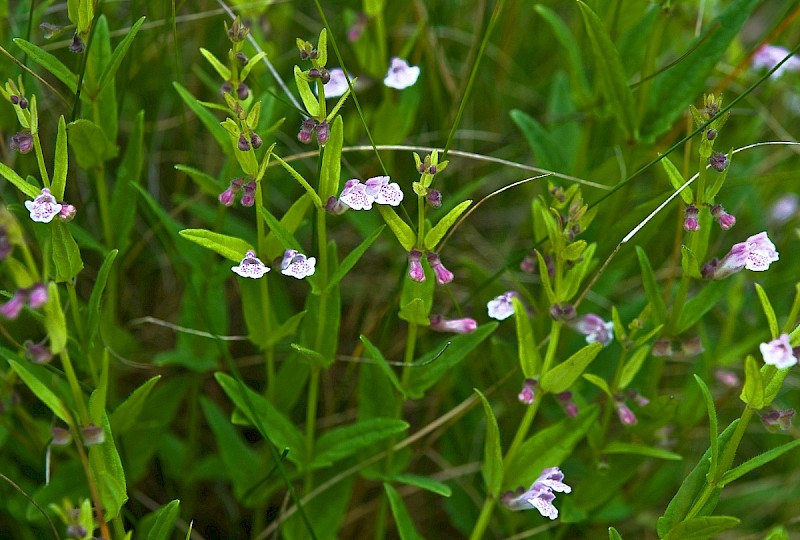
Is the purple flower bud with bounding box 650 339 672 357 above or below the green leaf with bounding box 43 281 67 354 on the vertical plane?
below

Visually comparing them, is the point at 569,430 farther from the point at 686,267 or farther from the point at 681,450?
the point at 681,450

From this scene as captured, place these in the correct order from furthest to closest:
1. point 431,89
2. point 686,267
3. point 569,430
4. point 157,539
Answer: point 431,89 < point 569,430 < point 686,267 < point 157,539

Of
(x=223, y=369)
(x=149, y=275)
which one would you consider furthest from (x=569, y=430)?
(x=149, y=275)

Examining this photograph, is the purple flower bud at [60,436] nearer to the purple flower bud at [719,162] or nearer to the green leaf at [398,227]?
the green leaf at [398,227]

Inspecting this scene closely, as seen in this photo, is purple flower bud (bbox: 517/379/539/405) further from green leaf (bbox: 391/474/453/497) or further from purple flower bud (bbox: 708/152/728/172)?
purple flower bud (bbox: 708/152/728/172)

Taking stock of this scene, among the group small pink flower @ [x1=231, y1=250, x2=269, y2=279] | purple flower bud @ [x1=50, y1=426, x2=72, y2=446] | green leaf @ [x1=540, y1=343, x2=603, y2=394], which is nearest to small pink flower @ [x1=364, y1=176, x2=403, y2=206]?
small pink flower @ [x1=231, y1=250, x2=269, y2=279]

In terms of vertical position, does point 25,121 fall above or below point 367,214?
above
